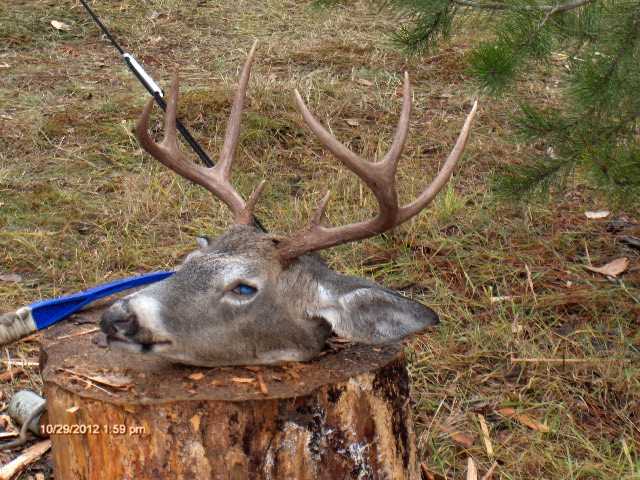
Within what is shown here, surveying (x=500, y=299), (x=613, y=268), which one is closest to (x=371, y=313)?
(x=500, y=299)

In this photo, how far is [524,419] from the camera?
151 inches

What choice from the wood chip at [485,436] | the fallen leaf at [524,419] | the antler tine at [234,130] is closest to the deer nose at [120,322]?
the antler tine at [234,130]

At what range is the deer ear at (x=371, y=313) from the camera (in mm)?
2926

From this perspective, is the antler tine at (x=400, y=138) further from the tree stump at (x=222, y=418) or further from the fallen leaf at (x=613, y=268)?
the fallen leaf at (x=613, y=268)

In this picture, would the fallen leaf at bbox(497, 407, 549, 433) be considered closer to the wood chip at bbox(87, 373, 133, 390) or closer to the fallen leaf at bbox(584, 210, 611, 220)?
the wood chip at bbox(87, 373, 133, 390)

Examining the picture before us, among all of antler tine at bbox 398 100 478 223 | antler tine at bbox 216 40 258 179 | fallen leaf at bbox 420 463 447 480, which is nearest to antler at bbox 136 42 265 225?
antler tine at bbox 216 40 258 179

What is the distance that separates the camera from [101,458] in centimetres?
281

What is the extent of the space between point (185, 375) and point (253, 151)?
3.59 metres

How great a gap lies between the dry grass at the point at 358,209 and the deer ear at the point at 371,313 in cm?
86

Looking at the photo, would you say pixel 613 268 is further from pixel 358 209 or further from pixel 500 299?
pixel 358 209

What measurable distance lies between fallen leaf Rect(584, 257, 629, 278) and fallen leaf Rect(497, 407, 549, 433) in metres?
1.27

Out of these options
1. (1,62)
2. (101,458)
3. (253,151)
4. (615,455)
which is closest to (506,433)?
(615,455)

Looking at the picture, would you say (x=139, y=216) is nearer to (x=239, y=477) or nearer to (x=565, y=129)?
(x=565, y=129)

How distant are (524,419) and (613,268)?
1384 mm
